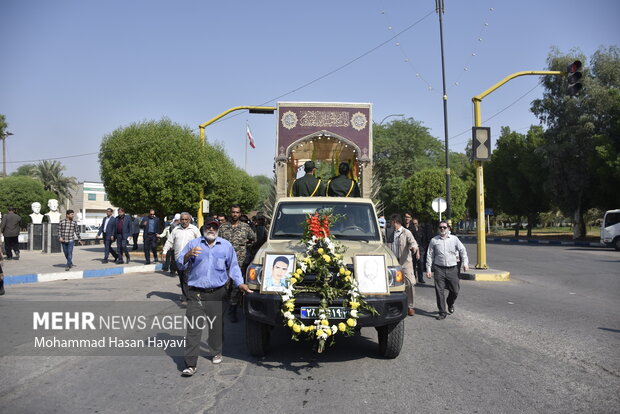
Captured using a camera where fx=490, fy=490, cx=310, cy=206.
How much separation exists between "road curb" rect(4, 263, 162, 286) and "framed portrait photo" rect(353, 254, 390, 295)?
10.6 metres

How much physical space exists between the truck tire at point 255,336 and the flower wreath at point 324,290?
21.7 inches

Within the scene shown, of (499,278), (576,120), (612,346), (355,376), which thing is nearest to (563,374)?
(612,346)

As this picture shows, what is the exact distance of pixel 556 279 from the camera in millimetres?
14250

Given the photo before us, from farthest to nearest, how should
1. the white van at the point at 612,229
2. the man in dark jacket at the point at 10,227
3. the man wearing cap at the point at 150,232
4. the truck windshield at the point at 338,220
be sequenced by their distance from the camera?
the white van at the point at 612,229, the man wearing cap at the point at 150,232, the man in dark jacket at the point at 10,227, the truck windshield at the point at 338,220

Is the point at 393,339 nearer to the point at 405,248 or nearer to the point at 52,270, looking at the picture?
the point at 405,248

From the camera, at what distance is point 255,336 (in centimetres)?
574

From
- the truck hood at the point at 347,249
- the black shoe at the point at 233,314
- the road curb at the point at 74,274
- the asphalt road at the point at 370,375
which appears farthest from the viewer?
the road curb at the point at 74,274

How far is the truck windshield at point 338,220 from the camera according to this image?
6789 millimetres

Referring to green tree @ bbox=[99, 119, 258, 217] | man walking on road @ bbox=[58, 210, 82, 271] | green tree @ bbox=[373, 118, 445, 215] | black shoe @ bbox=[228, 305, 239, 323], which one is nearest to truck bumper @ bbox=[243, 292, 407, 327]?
black shoe @ bbox=[228, 305, 239, 323]

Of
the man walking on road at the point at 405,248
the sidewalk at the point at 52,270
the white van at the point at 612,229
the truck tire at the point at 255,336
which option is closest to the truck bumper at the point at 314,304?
the truck tire at the point at 255,336

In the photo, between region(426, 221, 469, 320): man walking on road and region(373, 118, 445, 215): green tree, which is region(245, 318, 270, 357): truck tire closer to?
region(426, 221, 469, 320): man walking on road

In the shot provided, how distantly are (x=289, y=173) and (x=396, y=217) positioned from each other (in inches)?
126

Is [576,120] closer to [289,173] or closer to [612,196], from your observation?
[612,196]

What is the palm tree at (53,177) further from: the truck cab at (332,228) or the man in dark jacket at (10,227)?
the truck cab at (332,228)
